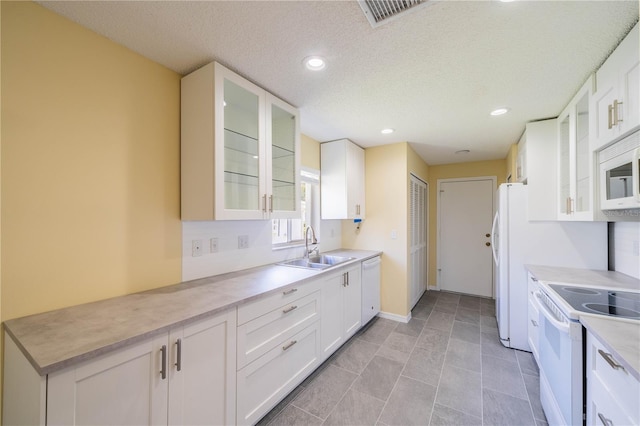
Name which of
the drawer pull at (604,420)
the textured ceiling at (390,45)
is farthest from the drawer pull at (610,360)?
the textured ceiling at (390,45)

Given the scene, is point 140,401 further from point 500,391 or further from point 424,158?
point 424,158

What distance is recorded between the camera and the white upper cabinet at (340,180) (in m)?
3.27

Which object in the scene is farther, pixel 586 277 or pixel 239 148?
pixel 586 277

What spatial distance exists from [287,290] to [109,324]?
101 centimetres

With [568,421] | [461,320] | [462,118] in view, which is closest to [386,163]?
[462,118]

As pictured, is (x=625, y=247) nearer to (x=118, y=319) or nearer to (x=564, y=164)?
(x=564, y=164)

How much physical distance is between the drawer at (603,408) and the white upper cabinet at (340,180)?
2.39 metres

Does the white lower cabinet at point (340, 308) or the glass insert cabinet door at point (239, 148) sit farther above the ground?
the glass insert cabinet door at point (239, 148)

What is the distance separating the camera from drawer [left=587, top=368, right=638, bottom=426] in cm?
96

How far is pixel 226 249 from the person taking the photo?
2.17m

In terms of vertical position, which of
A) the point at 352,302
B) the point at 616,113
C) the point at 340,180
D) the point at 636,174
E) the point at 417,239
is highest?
the point at 616,113

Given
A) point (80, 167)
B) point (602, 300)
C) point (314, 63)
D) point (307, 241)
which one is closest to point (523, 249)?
point (602, 300)

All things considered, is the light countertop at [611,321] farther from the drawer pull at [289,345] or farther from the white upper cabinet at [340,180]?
the white upper cabinet at [340,180]

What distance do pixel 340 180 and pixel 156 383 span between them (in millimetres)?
2644
